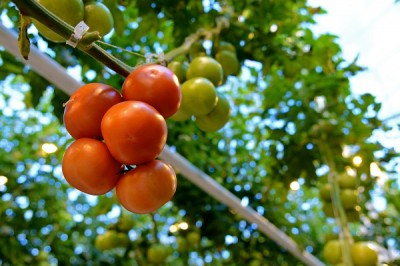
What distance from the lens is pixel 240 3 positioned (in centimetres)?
230

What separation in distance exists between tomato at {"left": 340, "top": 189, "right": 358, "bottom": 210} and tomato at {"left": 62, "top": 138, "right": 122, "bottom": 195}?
5.70 ft

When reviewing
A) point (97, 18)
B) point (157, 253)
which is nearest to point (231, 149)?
point (157, 253)

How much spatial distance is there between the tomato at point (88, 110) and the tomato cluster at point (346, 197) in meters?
1.74

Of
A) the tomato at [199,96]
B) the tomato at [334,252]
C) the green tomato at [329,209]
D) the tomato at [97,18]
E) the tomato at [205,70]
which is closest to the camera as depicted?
the tomato at [97,18]

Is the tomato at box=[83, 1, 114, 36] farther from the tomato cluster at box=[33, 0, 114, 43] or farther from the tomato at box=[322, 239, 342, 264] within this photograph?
the tomato at box=[322, 239, 342, 264]

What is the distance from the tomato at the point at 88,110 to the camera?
81 cm

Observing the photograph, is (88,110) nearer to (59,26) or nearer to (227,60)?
(59,26)

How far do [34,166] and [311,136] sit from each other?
2223 millimetres

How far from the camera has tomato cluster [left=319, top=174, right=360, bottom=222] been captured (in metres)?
2.26

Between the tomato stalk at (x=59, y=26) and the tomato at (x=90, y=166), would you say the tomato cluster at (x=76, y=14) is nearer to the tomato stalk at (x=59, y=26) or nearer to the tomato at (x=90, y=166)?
the tomato stalk at (x=59, y=26)

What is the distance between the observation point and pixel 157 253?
8.69 ft

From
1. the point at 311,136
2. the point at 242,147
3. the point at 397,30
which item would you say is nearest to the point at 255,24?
the point at 311,136

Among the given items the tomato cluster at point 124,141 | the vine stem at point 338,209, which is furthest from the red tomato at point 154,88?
the vine stem at point 338,209

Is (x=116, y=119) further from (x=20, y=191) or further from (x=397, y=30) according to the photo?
(x=397, y=30)
